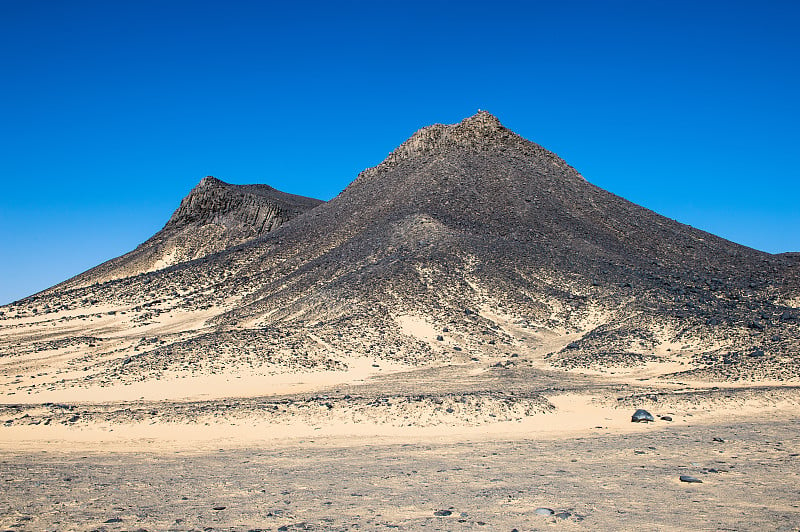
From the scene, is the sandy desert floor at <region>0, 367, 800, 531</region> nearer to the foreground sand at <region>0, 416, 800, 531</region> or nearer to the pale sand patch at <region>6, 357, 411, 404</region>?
the foreground sand at <region>0, 416, 800, 531</region>

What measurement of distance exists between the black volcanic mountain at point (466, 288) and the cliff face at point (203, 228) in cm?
143

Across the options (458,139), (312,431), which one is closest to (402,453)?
(312,431)

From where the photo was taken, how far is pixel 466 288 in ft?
103

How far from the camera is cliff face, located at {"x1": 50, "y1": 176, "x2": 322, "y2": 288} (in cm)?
6244

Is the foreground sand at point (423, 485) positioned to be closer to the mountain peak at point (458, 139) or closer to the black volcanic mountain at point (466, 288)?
the black volcanic mountain at point (466, 288)

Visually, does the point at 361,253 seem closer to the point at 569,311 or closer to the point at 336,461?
the point at 569,311

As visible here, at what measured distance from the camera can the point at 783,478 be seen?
994cm

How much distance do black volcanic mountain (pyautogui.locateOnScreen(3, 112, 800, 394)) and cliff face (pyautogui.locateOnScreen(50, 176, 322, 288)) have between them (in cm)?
143

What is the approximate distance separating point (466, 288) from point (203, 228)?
43.3m

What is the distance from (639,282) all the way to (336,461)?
24943mm

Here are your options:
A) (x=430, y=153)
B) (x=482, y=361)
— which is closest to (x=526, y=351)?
(x=482, y=361)

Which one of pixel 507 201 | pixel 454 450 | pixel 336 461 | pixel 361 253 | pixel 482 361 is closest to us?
pixel 336 461

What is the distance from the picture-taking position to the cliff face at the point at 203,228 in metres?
62.4

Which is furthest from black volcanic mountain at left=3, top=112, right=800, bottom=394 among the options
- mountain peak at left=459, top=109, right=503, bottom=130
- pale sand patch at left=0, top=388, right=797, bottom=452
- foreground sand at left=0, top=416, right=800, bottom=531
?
foreground sand at left=0, top=416, right=800, bottom=531
